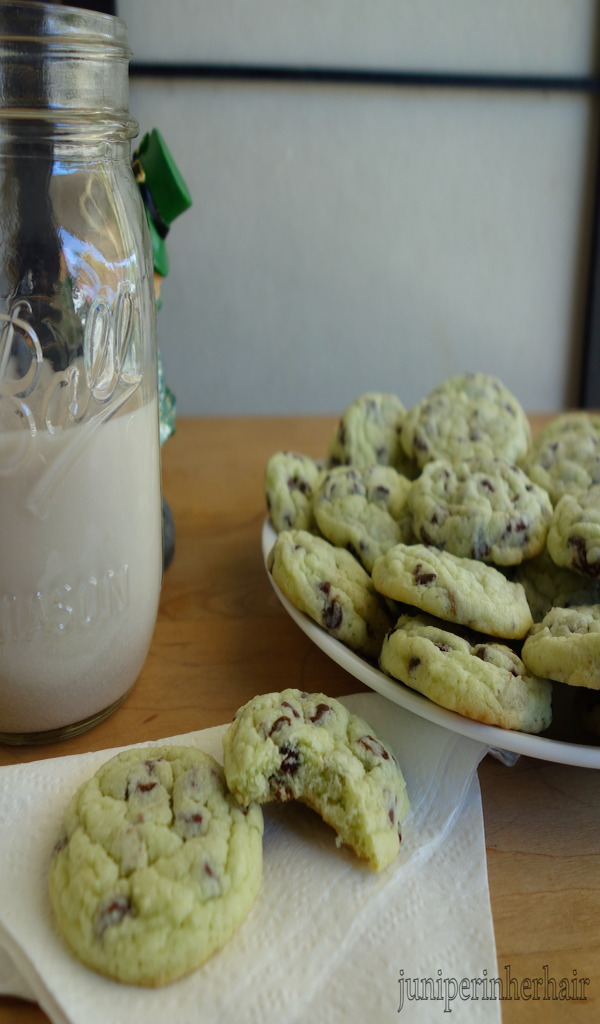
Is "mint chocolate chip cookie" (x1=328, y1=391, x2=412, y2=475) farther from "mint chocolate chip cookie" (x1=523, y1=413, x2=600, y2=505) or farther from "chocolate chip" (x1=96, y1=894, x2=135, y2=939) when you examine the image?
"chocolate chip" (x1=96, y1=894, x2=135, y2=939)

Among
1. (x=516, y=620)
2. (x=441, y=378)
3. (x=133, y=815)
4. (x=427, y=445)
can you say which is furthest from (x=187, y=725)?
(x=441, y=378)

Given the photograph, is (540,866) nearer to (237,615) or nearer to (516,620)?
(516,620)

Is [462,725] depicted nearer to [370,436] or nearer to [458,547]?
[458,547]

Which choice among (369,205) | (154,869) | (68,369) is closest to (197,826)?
(154,869)

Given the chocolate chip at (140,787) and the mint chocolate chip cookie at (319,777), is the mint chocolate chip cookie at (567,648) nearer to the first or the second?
the mint chocolate chip cookie at (319,777)

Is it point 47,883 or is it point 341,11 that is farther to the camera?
point 341,11
